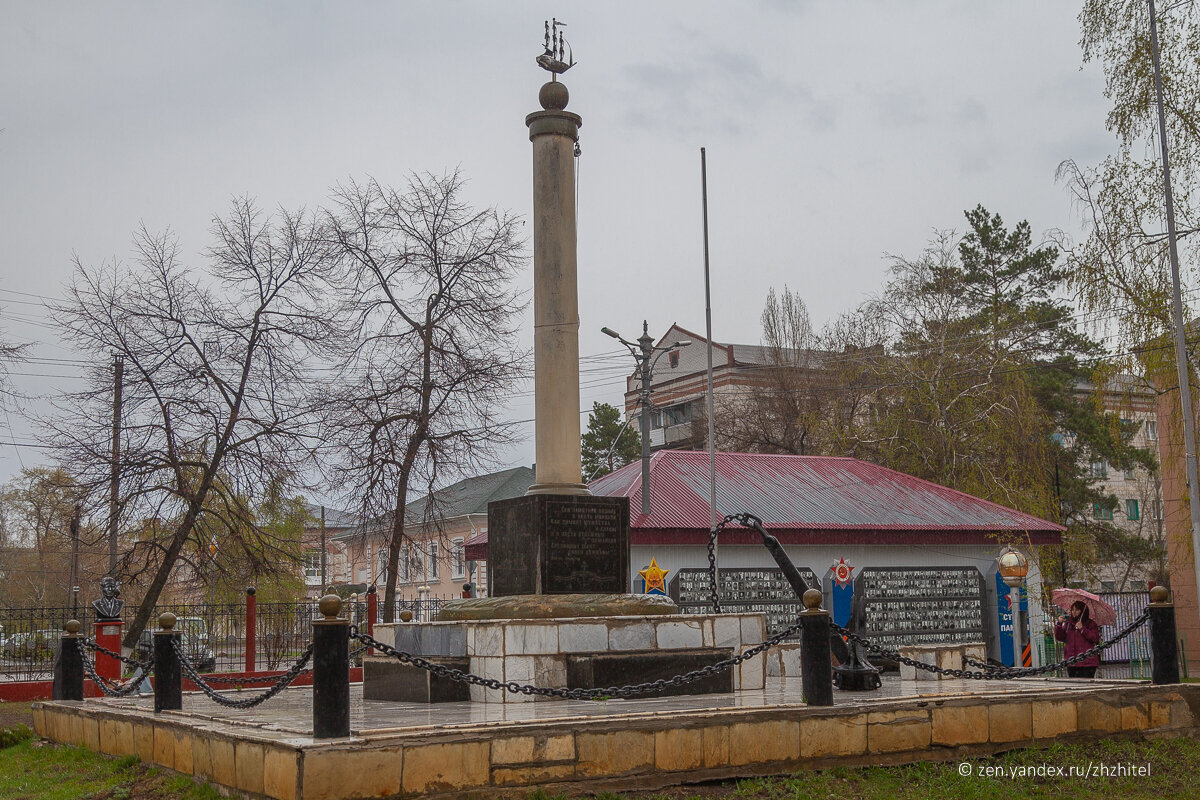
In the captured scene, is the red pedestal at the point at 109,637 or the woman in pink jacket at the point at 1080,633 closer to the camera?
the woman in pink jacket at the point at 1080,633

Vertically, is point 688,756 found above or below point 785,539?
below

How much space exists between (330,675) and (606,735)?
1920mm

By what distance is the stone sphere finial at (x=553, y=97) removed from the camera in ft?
44.5

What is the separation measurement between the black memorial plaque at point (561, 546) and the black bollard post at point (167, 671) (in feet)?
10.9

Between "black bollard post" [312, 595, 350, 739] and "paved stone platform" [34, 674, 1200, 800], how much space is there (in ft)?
0.52

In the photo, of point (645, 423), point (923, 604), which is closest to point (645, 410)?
point (645, 423)

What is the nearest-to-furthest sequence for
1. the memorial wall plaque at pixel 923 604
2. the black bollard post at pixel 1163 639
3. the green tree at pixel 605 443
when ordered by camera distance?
the black bollard post at pixel 1163 639 → the memorial wall plaque at pixel 923 604 → the green tree at pixel 605 443

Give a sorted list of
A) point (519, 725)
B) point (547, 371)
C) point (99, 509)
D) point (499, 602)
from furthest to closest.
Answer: point (99, 509) → point (547, 371) → point (499, 602) → point (519, 725)

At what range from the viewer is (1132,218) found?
21.9m

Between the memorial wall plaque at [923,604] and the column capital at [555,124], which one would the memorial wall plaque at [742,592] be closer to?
the memorial wall plaque at [923,604]

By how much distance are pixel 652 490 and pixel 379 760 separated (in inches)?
759

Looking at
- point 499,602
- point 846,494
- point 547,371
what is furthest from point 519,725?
point 846,494

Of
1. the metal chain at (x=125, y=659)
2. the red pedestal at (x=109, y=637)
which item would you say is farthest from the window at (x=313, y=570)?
the metal chain at (x=125, y=659)

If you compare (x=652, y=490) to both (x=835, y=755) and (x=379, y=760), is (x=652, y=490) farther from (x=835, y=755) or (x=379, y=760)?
(x=379, y=760)
